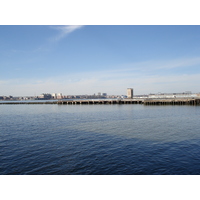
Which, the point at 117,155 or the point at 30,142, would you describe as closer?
the point at 117,155

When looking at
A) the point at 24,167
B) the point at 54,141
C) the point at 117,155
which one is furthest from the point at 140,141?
the point at 24,167

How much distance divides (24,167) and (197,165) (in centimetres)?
1101

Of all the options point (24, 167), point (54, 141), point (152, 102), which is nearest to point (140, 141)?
point (54, 141)

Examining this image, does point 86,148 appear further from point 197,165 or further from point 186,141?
point 186,141

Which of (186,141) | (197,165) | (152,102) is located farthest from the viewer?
(152,102)

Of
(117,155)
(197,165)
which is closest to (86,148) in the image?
(117,155)

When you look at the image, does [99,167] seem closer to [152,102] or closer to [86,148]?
[86,148]

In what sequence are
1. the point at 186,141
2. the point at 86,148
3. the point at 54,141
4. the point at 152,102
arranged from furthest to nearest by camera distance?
the point at 152,102 < the point at 54,141 < the point at 186,141 < the point at 86,148

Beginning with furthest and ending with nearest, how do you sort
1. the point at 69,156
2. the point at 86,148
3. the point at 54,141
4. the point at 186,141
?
the point at 54,141, the point at 186,141, the point at 86,148, the point at 69,156

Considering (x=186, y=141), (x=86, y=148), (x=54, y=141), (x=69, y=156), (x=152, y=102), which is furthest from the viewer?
(x=152, y=102)

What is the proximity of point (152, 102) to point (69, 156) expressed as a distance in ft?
249

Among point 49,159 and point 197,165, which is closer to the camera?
point 197,165

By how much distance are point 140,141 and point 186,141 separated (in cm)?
432

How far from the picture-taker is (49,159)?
1313 centimetres
